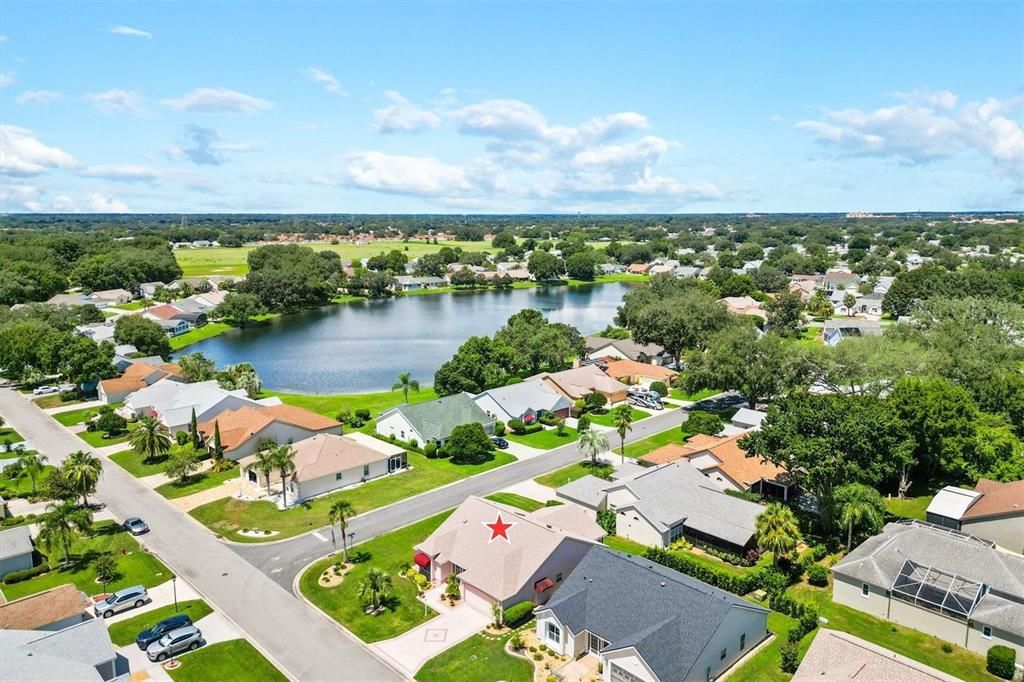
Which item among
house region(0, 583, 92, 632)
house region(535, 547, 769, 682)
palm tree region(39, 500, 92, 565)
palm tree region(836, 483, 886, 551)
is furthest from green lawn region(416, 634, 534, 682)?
palm tree region(39, 500, 92, 565)

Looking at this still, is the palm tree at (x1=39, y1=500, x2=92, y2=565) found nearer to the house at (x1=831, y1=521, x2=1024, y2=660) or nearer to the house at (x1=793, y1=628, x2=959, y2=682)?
the house at (x1=793, y1=628, x2=959, y2=682)

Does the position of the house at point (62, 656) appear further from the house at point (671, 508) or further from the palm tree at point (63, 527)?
the house at point (671, 508)

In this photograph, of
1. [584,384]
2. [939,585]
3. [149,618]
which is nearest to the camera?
[939,585]

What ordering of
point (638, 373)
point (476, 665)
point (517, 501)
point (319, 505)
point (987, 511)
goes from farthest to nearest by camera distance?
point (638, 373)
point (319, 505)
point (517, 501)
point (987, 511)
point (476, 665)

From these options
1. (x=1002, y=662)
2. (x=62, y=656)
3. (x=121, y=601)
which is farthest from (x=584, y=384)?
(x=62, y=656)

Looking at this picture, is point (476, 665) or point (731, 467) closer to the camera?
point (476, 665)

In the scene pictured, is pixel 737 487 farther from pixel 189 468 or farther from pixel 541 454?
pixel 189 468

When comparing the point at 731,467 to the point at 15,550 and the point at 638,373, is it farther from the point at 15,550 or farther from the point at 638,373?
the point at 15,550
